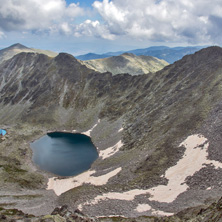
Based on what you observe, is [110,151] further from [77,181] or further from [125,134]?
[77,181]

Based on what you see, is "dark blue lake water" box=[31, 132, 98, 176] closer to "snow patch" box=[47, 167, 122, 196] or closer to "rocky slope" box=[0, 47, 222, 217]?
"rocky slope" box=[0, 47, 222, 217]

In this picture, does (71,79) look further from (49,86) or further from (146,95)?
(146,95)

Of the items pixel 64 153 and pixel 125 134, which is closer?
pixel 125 134

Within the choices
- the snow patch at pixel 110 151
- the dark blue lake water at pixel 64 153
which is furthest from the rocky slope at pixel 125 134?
the dark blue lake water at pixel 64 153

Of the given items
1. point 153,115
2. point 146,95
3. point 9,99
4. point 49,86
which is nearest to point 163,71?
point 146,95

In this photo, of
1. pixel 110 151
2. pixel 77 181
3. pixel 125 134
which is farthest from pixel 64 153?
pixel 77 181

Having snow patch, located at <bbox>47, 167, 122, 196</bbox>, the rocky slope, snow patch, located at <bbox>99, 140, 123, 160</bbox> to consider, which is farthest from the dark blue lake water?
snow patch, located at <bbox>47, 167, 122, 196</bbox>
